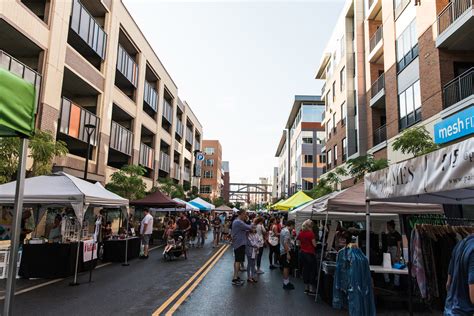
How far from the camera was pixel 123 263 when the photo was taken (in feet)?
46.4

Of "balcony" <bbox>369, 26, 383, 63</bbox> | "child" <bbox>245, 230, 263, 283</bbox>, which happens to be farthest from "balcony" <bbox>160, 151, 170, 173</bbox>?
"child" <bbox>245, 230, 263, 283</bbox>

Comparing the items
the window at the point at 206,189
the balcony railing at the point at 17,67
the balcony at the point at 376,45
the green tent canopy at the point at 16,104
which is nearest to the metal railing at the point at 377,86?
the balcony at the point at 376,45

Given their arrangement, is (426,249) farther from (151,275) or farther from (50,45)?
(50,45)

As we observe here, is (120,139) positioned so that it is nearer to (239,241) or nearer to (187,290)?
(239,241)

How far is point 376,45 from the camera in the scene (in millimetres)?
25750

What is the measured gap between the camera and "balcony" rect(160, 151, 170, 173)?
136 feet

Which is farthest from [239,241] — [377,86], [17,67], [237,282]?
[377,86]

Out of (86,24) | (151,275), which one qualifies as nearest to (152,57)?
(86,24)

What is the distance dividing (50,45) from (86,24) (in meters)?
4.71

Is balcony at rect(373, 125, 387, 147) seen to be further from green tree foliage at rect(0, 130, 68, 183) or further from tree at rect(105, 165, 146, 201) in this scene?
green tree foliage at rect(0, 130, 68, 183)

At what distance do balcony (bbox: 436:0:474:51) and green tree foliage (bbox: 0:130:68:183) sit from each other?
675 inches

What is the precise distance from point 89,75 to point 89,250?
1438 centimetres

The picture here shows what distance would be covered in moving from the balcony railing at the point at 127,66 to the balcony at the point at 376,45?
18.9m

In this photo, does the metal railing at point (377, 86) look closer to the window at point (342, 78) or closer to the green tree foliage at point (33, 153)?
the window at point (342, 78)
